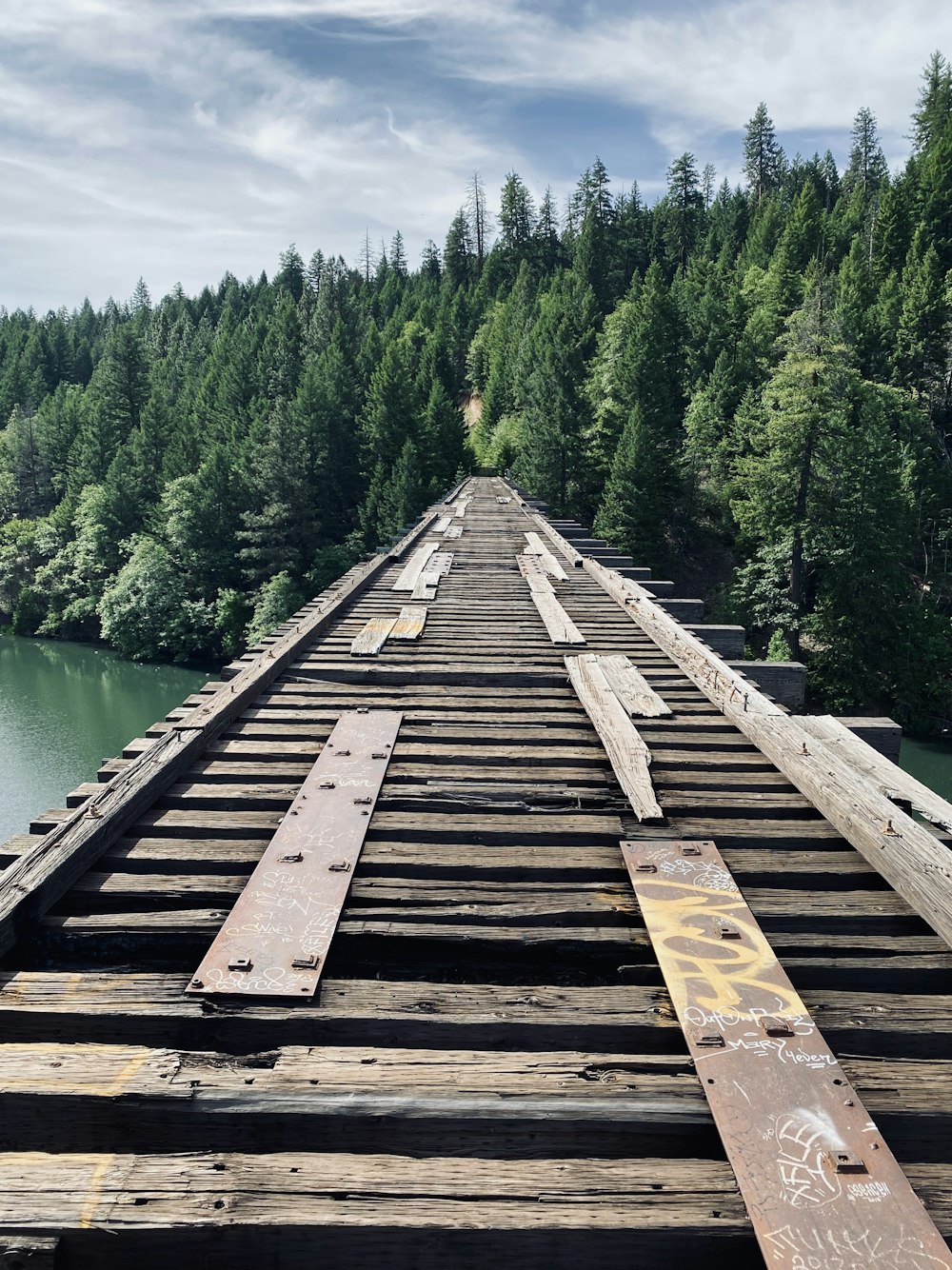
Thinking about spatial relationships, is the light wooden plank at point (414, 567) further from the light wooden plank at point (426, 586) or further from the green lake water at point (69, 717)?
the green lake water at point (69, 717)

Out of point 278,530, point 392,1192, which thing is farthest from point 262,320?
point 392,1192

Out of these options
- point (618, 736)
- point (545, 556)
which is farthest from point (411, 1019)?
point (545, 556)

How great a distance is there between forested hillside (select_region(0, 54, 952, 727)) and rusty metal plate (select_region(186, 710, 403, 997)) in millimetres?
30832

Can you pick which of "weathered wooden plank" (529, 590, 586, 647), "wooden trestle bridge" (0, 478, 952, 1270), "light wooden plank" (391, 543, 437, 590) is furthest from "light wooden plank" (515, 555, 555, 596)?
"wooden trestle bridge" (0, 478, 952, 1270)

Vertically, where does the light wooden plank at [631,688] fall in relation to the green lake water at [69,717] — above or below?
above

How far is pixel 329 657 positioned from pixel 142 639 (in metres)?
40.1

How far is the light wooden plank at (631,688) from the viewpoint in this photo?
18.0 ft

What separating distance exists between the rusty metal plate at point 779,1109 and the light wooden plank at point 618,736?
2.86 ft

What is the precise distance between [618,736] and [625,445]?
36499 millimetres

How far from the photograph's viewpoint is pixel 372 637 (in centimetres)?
733

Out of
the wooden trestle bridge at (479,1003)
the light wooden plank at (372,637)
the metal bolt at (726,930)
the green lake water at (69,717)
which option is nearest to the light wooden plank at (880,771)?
the wooden trestle bridge at (479,1003)

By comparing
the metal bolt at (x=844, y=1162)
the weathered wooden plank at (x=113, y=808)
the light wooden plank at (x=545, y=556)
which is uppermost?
the light wooden plank at (x=545, y=556)

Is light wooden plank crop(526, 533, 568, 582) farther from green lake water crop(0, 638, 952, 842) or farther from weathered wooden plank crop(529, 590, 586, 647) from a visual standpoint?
green lake water crop(0, 638, 952, 842)

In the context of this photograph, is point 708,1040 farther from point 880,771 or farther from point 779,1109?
point 880,771
